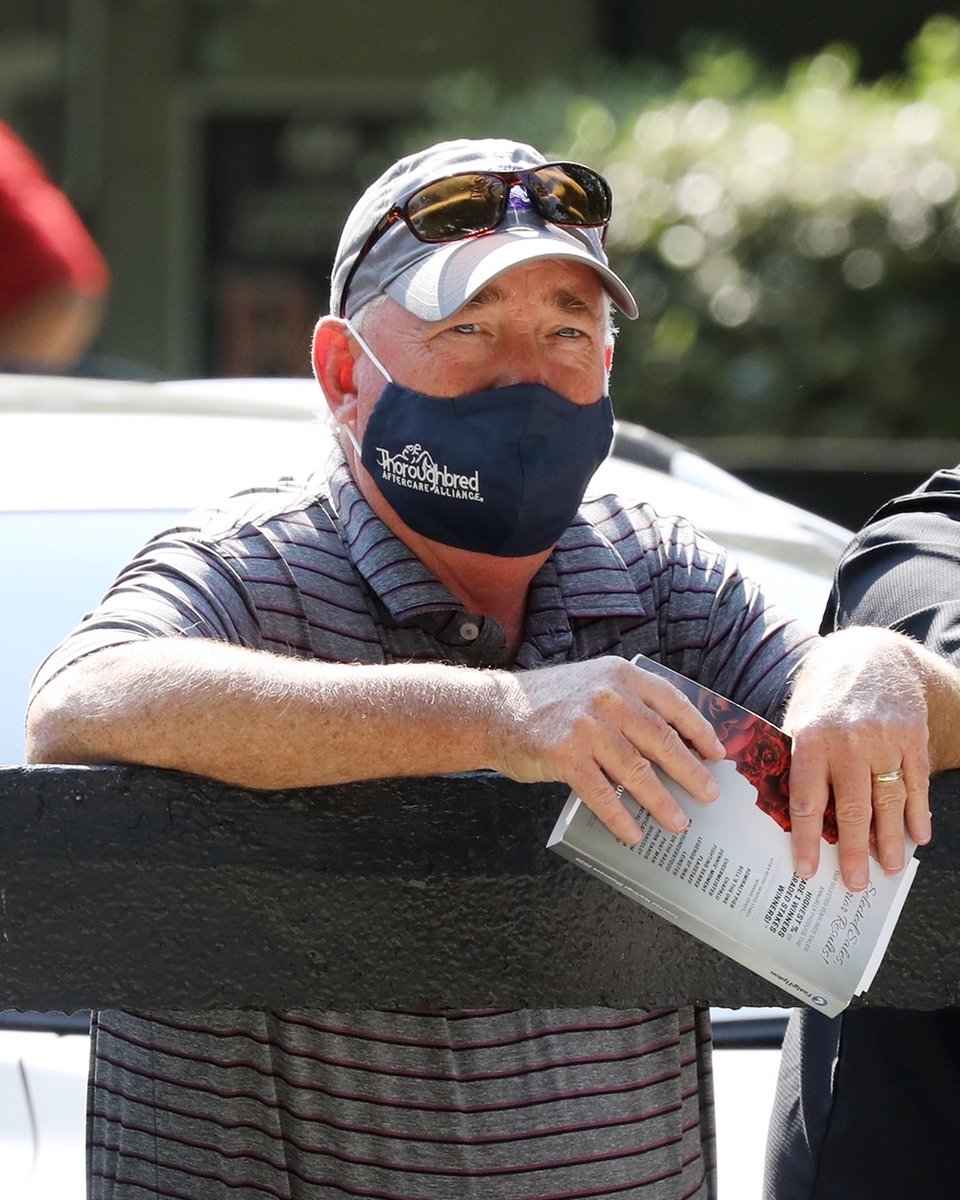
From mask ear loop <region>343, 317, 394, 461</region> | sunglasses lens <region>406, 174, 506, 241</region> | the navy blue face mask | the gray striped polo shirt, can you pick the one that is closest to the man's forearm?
the gray striped polo shirt

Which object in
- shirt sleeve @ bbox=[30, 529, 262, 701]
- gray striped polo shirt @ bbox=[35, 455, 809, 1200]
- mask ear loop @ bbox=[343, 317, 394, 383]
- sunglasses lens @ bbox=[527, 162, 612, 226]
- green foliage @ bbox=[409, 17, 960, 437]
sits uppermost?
green foliage @ bbox=[409, 17, 960, 437]

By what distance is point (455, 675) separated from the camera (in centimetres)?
184

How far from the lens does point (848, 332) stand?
9.38m

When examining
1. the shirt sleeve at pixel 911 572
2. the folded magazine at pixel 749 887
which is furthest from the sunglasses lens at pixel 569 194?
the folded magazine at pixel 749 887

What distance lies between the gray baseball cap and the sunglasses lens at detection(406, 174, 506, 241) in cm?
1

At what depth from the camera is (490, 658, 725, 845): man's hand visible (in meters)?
1.68

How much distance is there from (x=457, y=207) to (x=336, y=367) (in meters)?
0.27

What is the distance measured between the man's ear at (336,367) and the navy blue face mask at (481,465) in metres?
0.14

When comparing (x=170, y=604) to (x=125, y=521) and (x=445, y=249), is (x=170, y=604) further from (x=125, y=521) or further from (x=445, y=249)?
(x=125, y=521)

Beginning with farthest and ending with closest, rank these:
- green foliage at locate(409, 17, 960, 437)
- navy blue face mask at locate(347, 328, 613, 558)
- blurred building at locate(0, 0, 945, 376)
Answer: blurred building at locate(0, 0, 945, 376)
green foliage at locate(409, 17, 960, 437)
navy blue face mask at locate(347, 328, 613, 558)

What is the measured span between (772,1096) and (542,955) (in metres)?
0.95

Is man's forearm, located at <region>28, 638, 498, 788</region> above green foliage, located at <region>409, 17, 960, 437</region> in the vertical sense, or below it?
below

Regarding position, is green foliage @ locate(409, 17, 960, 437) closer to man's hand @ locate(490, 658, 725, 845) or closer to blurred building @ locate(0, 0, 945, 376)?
blurred building @ locate(0, 0, 945, 376)

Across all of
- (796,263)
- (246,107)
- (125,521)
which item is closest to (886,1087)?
(125,521)
